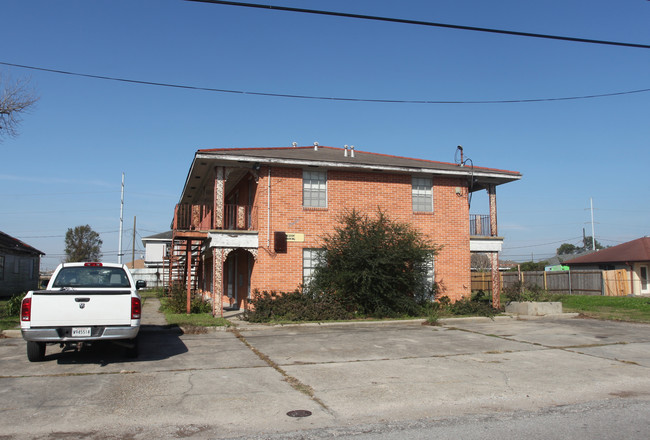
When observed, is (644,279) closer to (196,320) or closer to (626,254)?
(626,254)

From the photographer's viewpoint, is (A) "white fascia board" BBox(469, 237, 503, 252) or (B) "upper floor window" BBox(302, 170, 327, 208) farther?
(A) "white fascia board" BBox(469, 237, 503, 252)

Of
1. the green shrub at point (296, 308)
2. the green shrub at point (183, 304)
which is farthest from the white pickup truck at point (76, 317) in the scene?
the green shrub at point (183, 304)

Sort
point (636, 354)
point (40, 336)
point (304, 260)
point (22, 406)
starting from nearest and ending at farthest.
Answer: point (22, 406) → point (40, 336) → point (636, 354) → point (304, 260)

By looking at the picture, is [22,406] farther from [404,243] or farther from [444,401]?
[404,243]

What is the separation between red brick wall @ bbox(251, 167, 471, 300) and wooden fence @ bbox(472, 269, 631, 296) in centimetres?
1103

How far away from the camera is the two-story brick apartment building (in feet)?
54.9

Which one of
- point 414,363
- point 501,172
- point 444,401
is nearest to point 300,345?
point 414,363

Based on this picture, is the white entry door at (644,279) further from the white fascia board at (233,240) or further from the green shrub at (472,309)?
the white fascia board at (233,240)

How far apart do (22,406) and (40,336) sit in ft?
7.88

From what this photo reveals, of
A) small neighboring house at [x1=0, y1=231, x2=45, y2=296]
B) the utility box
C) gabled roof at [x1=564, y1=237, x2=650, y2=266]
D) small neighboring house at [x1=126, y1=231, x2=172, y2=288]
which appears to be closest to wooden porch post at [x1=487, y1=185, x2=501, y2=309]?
the utility box

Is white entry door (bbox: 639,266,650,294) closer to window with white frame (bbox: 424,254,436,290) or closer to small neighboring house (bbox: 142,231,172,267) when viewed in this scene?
window with white frame (bbox: 424,254,436,290)

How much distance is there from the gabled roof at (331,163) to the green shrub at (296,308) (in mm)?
4410

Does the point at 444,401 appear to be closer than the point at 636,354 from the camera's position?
Yes

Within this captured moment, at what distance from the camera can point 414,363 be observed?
9180 mm
